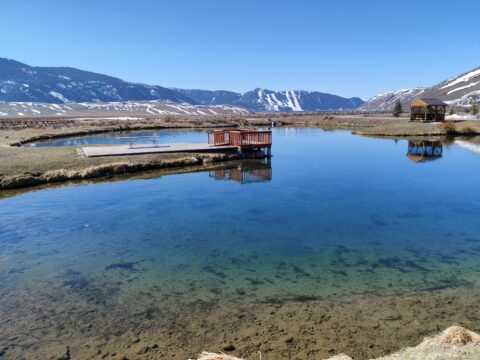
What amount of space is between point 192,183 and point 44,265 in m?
14.0

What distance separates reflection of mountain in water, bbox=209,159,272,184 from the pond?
1.39 m

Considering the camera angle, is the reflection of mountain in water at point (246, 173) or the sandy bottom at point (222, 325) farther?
the reflection of mountain in water at point (246, 173)

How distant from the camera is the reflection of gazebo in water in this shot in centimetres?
3886

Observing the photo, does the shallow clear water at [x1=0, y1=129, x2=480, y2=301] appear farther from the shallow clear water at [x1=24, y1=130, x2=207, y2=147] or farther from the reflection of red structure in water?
the shallow clear water at [x1=24, y1=130, x2=207, y2=147]

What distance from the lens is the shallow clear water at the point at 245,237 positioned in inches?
450

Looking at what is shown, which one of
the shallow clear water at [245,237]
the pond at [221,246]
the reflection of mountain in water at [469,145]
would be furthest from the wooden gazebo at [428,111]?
the pond at [221,246]

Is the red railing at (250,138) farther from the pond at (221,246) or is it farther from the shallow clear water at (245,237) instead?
the pond at (221,246)

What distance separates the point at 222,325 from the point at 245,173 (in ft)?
69.6

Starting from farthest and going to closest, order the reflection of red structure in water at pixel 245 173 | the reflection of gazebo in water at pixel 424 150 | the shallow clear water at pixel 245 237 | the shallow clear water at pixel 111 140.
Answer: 1. the shallow clear water at pixel 111 140
2. the reflection of gazebo in water at pixel 424 150
3. the reflection of red structure in water at pixel 245 173
4. the shallow clear water at pixel 245 237

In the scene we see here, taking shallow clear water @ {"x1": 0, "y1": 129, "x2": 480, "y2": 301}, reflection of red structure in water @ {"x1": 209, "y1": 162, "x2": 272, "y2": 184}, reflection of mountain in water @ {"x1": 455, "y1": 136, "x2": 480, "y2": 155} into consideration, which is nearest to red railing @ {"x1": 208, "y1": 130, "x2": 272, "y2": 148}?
reflection of red structure in water @ {"x1": 209, "y1": 162, "x2": 272, "y2": 184}

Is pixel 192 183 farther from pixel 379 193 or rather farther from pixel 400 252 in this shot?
pixel 400 252

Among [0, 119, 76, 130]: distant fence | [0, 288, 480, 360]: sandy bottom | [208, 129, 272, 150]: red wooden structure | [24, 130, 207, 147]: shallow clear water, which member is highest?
[0, 119, 76, 130]: distant fence

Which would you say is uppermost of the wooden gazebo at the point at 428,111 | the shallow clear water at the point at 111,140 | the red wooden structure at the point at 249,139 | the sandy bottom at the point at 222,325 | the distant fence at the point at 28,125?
the wooden gazebo at the point at 428,111

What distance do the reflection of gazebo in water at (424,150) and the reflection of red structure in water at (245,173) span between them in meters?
16.5
